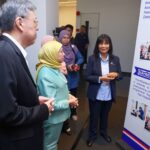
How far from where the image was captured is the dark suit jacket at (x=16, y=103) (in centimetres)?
91

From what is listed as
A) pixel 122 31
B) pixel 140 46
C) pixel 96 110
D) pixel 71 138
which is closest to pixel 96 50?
pixel 140 46

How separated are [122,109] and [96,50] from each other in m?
1.65

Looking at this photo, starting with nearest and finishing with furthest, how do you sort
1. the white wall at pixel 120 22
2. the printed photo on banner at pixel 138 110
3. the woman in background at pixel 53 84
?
the woman in background at pixel 53 84, the printed photo on banner at pixel 138 110, the white wall at pixel 120 22

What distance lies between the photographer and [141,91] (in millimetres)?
2135

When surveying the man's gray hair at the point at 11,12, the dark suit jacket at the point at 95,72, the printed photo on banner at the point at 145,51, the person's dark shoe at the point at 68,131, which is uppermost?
the man's gray hair at the point at 11,12

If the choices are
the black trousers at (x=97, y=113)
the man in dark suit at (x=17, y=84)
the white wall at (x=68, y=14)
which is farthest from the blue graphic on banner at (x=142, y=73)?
the white wall at (x=68, y=14)

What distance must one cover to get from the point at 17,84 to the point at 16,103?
0.09m

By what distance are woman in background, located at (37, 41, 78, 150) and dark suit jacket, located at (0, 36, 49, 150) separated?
43 cm

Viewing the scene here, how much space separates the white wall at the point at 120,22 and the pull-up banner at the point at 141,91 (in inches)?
164

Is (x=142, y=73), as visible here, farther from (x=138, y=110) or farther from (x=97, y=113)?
(x=97, y=113)

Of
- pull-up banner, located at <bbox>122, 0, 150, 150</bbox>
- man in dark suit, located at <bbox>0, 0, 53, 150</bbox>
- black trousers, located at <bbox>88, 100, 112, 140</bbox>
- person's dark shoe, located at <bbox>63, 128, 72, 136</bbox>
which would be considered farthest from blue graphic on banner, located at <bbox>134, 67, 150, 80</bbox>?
man in dark suit, located at <bbox>0, 0, 53, 150</bbox>

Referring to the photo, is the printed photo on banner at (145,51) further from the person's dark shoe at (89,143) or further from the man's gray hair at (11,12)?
the man's gray hair at (11,12)

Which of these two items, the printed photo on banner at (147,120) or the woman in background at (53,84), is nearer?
the woman in background at (53,84)

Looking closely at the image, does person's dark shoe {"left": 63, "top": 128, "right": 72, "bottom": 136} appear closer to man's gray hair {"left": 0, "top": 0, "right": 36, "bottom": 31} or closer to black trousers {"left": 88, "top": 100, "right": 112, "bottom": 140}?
black trousers {"left": 88, "top": 100, "right": 112, "bottom": 140}
